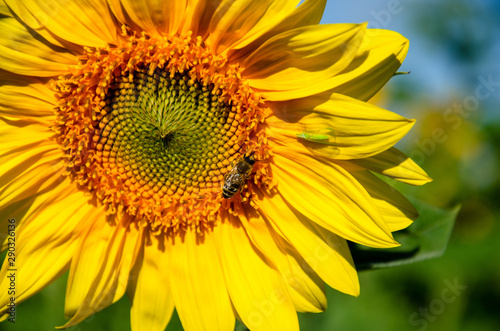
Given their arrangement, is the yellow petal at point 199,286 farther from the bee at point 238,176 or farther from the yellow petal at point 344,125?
the yellow petal at point 344,125

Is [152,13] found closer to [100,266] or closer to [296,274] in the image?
[100,266]

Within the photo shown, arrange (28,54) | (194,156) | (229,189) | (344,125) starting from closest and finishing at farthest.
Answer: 1. (344,125)
2. (28,54)
3. (229,189)
4. (194,156)

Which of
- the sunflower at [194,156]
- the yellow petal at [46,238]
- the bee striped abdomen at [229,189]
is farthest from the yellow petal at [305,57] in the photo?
the yellow petal at [46,238]

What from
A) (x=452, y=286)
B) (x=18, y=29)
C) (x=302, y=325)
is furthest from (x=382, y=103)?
(x=18, y=29)

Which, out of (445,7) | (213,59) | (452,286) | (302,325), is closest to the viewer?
(213,59)

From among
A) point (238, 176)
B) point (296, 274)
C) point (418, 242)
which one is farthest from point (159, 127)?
point (418, 242)

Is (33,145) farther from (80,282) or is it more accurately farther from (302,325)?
(302,325)
